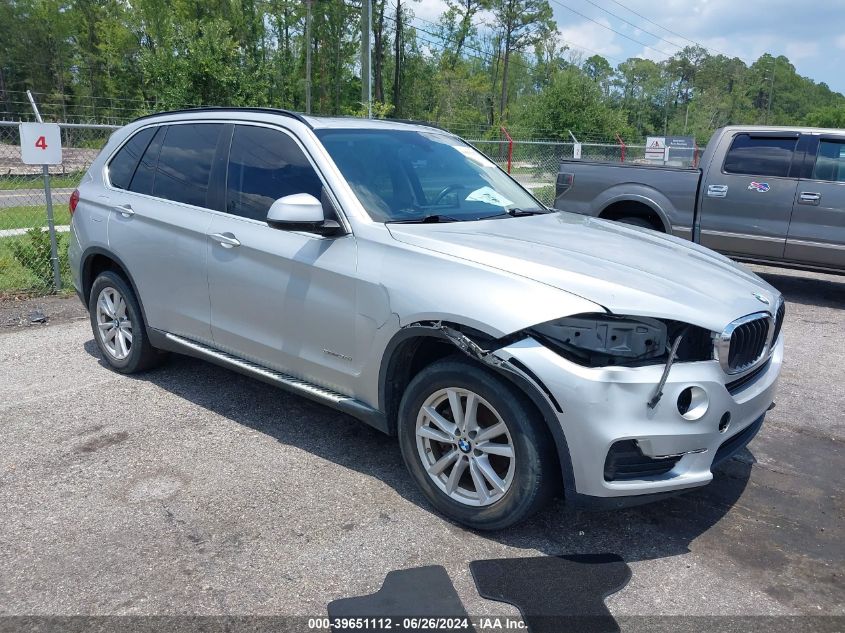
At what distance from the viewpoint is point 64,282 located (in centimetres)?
840

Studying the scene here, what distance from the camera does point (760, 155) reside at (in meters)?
8.55

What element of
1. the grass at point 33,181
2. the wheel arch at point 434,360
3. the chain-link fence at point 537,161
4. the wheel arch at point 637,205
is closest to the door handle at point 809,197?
the wheel arch at point 637,205

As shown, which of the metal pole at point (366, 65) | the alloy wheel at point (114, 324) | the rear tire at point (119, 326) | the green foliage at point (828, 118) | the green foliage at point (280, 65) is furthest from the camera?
the green foliage at point (828, 118)

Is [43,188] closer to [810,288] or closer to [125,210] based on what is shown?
[125,210]

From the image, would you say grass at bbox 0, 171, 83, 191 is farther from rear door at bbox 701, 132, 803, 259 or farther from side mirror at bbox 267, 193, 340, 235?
rear door at bbox 701, 132, 803, 259

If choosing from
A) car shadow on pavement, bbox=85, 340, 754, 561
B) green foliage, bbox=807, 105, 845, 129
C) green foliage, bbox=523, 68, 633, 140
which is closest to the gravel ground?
car shadow on pavement, bbox=85, 340, 754, 561

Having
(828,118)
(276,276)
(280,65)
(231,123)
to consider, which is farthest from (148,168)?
(828,118)

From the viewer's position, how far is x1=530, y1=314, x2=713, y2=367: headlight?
2.93 meters

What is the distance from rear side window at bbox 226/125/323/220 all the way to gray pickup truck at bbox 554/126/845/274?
5.57 metres

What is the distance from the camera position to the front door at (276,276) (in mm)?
3738

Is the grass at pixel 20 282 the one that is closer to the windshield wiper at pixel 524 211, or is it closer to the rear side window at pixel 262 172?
the rear side window at pixel 262 172

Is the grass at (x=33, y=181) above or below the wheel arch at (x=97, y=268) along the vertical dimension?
above

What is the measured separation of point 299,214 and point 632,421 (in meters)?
1.88

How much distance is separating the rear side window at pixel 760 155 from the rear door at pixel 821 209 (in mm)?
242
